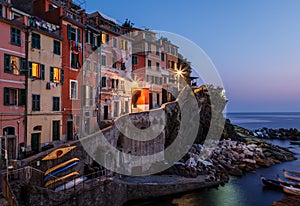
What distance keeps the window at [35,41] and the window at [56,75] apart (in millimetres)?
2952

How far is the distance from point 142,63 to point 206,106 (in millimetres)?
19638

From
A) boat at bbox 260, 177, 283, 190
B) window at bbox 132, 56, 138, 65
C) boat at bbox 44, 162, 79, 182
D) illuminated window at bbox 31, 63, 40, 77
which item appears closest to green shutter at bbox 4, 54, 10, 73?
illuminated window at bbox 31, 63, 40, 77

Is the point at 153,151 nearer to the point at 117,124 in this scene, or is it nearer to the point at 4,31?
the point at 117,124

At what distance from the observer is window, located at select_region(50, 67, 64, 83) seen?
1090 inches

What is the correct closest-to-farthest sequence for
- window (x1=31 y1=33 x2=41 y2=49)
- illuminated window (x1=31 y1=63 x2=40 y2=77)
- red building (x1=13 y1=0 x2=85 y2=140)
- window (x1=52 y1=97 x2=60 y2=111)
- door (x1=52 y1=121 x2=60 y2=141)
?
window (x1=31 y1=33 x2=41 y2=49), illuminated window (x1=31 y1=63 x2=40 y2=77), door (x1=52 y1=121 x2=60 y2=141), window (x1=52 y1=97 x2=60 y2=111), red building (x1=13 y1=0 x2=85 y2=140)

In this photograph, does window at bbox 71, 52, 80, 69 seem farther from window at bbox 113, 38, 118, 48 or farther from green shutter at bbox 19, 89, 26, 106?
window at bbox 113, 38, 118, 48

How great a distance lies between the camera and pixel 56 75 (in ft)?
92.5

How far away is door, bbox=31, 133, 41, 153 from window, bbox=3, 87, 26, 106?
381 cm

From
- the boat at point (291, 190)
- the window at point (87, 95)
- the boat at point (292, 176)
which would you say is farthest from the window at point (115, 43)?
the boat at point (292, 176)

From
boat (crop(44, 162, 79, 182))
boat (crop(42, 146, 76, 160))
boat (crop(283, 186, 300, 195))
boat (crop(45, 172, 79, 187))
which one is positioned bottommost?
boat (crop(283, 186, 300, 195))

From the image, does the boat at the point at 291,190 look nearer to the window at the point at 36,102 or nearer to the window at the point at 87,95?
the window at the point at 87,95

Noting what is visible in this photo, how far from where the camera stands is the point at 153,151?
35.6m

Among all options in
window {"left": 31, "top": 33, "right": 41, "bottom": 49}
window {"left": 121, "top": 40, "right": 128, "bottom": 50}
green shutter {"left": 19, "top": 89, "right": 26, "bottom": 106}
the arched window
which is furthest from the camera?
window {"left": 121, "top": 40, "right": 128, "bottom": 50}

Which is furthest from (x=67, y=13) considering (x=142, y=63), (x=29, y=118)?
(x=142, y=63)
